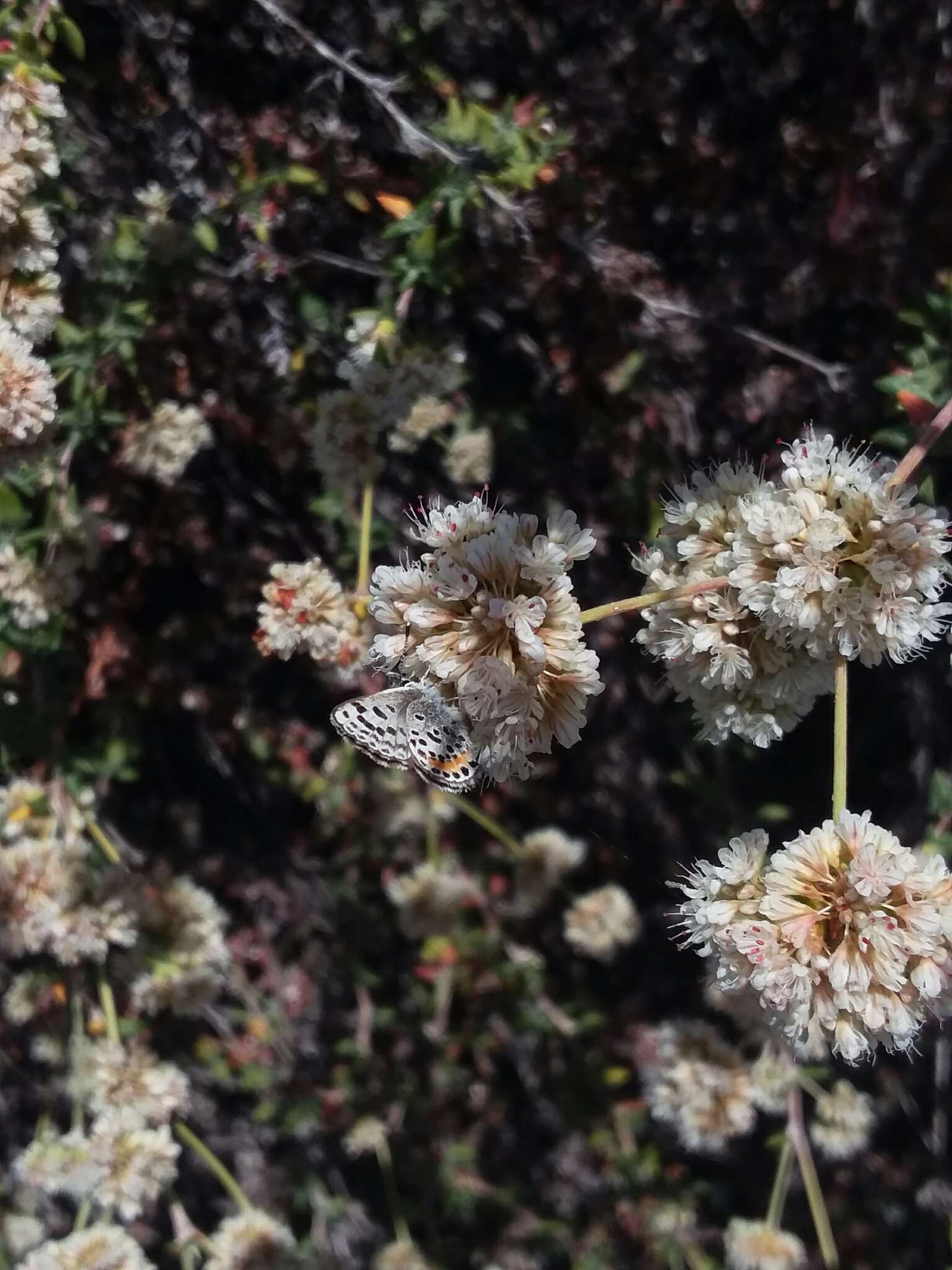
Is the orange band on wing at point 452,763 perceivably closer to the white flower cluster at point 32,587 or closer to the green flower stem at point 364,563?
the green flower stem at point 364,563

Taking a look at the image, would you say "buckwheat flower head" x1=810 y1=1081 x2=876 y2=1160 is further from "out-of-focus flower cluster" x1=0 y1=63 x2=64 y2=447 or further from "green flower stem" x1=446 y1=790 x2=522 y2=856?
"out-of-focus flower cluster" x1=0 y1=63 x2=64 y2=447

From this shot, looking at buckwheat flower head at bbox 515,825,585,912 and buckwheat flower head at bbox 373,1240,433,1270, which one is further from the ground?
buckwheat flower head at bbox 515,825,585,912

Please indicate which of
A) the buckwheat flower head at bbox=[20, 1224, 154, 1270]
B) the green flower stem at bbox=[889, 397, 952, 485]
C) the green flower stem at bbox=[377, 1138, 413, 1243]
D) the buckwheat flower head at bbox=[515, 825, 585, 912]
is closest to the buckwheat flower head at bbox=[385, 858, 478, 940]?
the buckwheat flower head at bbox=[515, 825, 585, 912]

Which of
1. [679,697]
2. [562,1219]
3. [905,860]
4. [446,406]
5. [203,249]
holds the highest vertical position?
[203,249]

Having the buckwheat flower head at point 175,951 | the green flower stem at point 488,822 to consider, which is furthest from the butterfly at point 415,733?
the buckwheat flower head at point 175,951

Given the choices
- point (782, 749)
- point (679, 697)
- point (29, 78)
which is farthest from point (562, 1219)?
point (29, 78)

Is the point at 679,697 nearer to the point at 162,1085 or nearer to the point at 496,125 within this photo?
the point at 496,125
